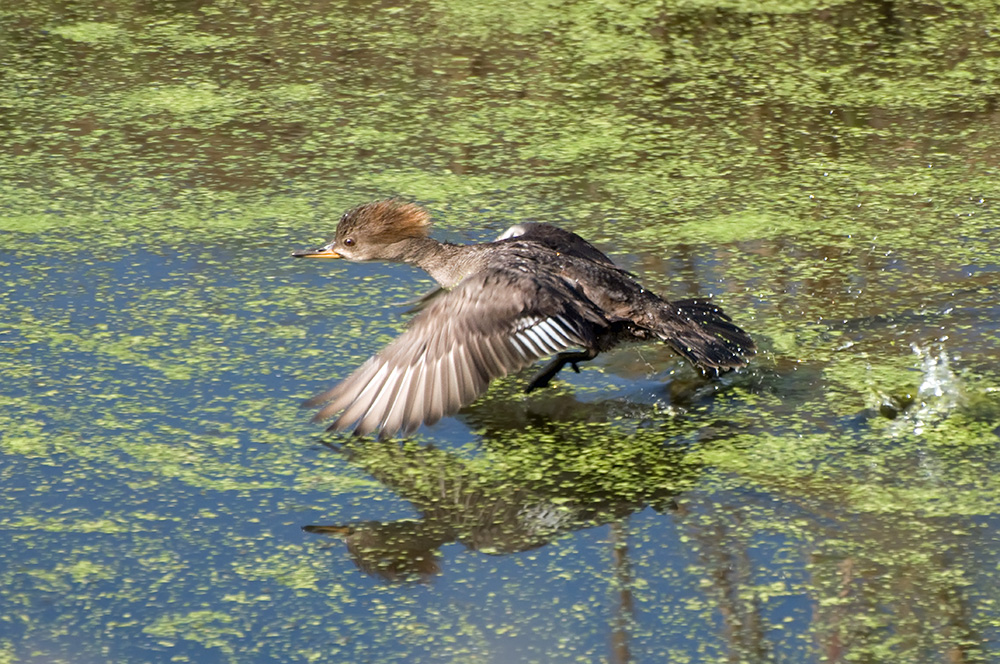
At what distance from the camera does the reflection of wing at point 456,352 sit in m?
4.02

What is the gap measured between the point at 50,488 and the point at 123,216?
6.89 ft

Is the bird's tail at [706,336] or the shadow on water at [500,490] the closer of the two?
the shadow on water at [500,490]

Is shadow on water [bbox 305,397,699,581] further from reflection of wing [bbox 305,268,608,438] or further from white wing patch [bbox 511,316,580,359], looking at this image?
white wing patch [bbox 511,316,580,359]

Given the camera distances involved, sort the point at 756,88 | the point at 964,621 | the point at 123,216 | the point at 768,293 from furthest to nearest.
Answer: the point at 756,88 → the point at 123,216 → the point at 768,293 → the point at 964,621

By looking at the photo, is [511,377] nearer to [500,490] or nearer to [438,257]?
[438,257]

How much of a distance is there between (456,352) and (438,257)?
0.99 meters

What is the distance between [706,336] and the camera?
442 centimetres

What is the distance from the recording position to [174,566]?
3486mm

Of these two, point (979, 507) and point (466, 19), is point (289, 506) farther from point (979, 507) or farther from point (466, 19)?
point (466, 19)

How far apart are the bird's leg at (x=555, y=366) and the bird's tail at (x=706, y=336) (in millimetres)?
278

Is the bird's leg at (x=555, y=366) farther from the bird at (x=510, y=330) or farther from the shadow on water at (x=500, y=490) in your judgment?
the shadow on water at (x=500, y=490)

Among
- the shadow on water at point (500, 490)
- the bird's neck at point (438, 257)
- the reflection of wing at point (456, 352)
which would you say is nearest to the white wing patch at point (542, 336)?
the reflection of wing at point (456, 352)

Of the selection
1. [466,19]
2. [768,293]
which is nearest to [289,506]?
[768,293]

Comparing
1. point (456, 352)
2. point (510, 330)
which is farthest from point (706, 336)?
point (456, 352)
